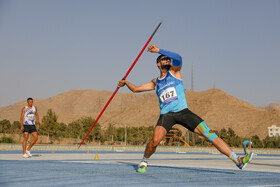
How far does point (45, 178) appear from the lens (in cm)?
694

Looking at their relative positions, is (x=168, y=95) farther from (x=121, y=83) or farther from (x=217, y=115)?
(x=217, y=115)

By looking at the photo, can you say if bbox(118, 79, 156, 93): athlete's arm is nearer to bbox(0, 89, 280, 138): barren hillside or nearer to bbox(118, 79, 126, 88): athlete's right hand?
bbox(118, 79, 126, 88): athlete's right hand

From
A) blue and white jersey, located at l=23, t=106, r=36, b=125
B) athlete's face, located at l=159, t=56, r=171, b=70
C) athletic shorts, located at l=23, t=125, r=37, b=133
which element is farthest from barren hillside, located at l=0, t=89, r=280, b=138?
athlete's face, located at l=159, t=56, r=171, b=70

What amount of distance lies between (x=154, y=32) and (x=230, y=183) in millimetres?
4314

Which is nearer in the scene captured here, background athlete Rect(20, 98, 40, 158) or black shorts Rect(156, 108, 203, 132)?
black shorts Rect(156, 108, 203, 132)

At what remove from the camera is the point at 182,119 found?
772 cm

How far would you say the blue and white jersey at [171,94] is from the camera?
25.7 feet

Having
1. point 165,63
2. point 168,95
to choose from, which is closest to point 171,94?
point 168,95

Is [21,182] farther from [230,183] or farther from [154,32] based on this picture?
[154,32]

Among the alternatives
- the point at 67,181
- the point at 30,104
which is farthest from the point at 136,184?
the point at 30,104

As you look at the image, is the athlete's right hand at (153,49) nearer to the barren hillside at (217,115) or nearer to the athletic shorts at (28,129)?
the athletic shorts at (28,129)

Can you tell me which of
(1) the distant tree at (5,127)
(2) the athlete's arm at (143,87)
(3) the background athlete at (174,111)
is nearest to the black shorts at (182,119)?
(3) the background athlete at (174,111)

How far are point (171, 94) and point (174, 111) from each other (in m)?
0.33

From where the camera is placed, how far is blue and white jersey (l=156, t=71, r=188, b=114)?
7832mm
